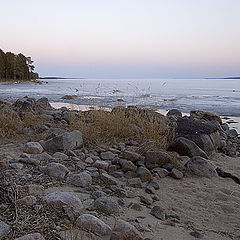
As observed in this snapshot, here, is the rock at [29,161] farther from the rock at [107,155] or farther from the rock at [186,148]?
the rock at [186,148]

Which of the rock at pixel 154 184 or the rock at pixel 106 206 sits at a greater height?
the rock at pixel 106 206

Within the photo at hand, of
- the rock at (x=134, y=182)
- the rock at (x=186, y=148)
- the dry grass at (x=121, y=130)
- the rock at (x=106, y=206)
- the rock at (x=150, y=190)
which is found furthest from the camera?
the dry grass at (x=121, y=130)

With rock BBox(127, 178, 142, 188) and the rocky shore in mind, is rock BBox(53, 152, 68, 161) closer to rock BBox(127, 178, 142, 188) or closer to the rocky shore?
the rocky shore

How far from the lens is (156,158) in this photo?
172 inches

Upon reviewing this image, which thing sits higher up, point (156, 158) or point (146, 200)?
point (156, 158)

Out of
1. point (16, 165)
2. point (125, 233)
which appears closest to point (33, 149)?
point (16, 165)

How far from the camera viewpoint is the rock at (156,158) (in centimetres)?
433

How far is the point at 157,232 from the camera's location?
2508mm

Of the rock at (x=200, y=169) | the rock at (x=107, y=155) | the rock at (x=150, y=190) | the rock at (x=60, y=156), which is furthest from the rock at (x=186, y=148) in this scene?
the rock at (x=60, y=156)

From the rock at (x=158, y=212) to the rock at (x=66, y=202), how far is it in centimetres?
74

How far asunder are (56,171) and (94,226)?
1.41m

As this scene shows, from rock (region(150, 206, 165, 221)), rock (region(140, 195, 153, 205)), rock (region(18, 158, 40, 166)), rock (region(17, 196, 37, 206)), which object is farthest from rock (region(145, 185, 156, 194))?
rock (region(18, 158, 40, 166))

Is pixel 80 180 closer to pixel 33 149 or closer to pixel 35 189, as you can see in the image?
pixel 35 189

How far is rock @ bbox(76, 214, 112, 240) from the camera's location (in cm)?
230
